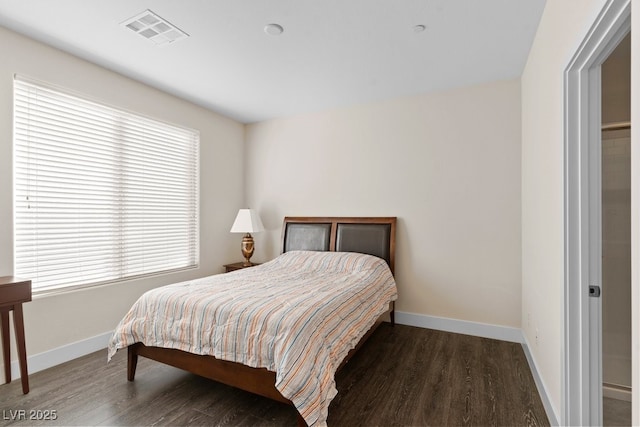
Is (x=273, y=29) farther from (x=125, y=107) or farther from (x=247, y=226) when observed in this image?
(x=247, y=226)

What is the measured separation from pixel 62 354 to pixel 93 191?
140cm

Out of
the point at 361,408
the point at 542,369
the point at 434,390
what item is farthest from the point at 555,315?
the point at 361,408

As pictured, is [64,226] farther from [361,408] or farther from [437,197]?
[437,197]

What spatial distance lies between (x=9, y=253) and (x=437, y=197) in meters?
3.77

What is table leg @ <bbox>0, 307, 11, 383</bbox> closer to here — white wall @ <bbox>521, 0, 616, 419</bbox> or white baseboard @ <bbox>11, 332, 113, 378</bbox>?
white baseboard @ <bbox>11, 332, 113, 378</bbox>

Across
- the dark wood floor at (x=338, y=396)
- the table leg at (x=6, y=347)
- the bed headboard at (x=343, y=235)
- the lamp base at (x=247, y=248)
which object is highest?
the bed headboard at (x=343, y=235)

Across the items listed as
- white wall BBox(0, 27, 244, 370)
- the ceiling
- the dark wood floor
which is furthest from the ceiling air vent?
the dark wood floor

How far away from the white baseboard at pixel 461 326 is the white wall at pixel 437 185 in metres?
0.05

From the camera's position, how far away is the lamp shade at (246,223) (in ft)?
13.3

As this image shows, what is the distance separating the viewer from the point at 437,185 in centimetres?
337

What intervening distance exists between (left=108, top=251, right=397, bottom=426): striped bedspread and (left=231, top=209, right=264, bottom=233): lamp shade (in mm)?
1321

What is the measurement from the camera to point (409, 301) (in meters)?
3.48

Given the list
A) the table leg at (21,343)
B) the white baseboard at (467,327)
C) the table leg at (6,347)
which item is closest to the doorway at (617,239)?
the white baseboard at (467,327)

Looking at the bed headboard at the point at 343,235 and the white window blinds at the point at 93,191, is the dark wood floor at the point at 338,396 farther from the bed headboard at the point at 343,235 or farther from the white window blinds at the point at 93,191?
the bed headboard at the point at 343,235
